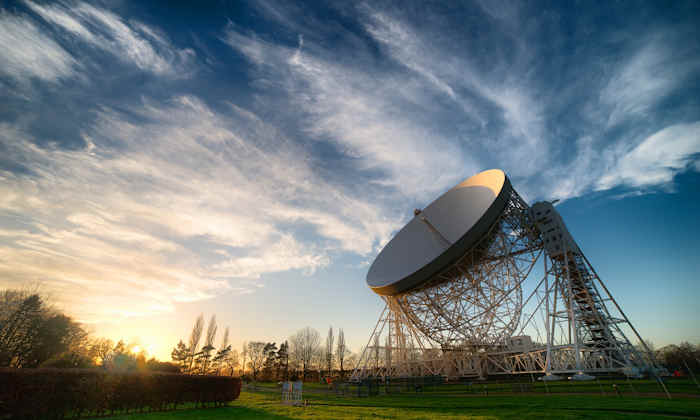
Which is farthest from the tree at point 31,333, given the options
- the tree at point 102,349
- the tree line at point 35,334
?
the tree at point 102,349

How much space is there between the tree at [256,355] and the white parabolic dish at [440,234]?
157 feet

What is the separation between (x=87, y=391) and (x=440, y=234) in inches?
768

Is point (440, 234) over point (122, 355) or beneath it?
over

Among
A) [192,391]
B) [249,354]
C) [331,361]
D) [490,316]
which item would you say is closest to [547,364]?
[490,316]

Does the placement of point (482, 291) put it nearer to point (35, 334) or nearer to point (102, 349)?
point (35, 334)

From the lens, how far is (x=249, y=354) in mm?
63750

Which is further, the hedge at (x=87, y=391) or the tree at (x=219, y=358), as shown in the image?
the tree at (x=219, y=358)

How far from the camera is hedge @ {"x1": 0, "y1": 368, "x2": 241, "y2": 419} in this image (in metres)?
8.55

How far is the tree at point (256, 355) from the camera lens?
59.3 meters

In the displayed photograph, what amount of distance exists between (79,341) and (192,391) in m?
37.5

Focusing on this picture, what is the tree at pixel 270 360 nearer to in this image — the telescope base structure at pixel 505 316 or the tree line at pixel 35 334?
the tree line at pixel 35 334

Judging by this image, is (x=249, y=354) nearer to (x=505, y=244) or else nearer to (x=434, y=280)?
(x=434, y=280)

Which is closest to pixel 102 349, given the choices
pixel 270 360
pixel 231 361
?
pixel 231 361

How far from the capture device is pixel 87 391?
10.0m
